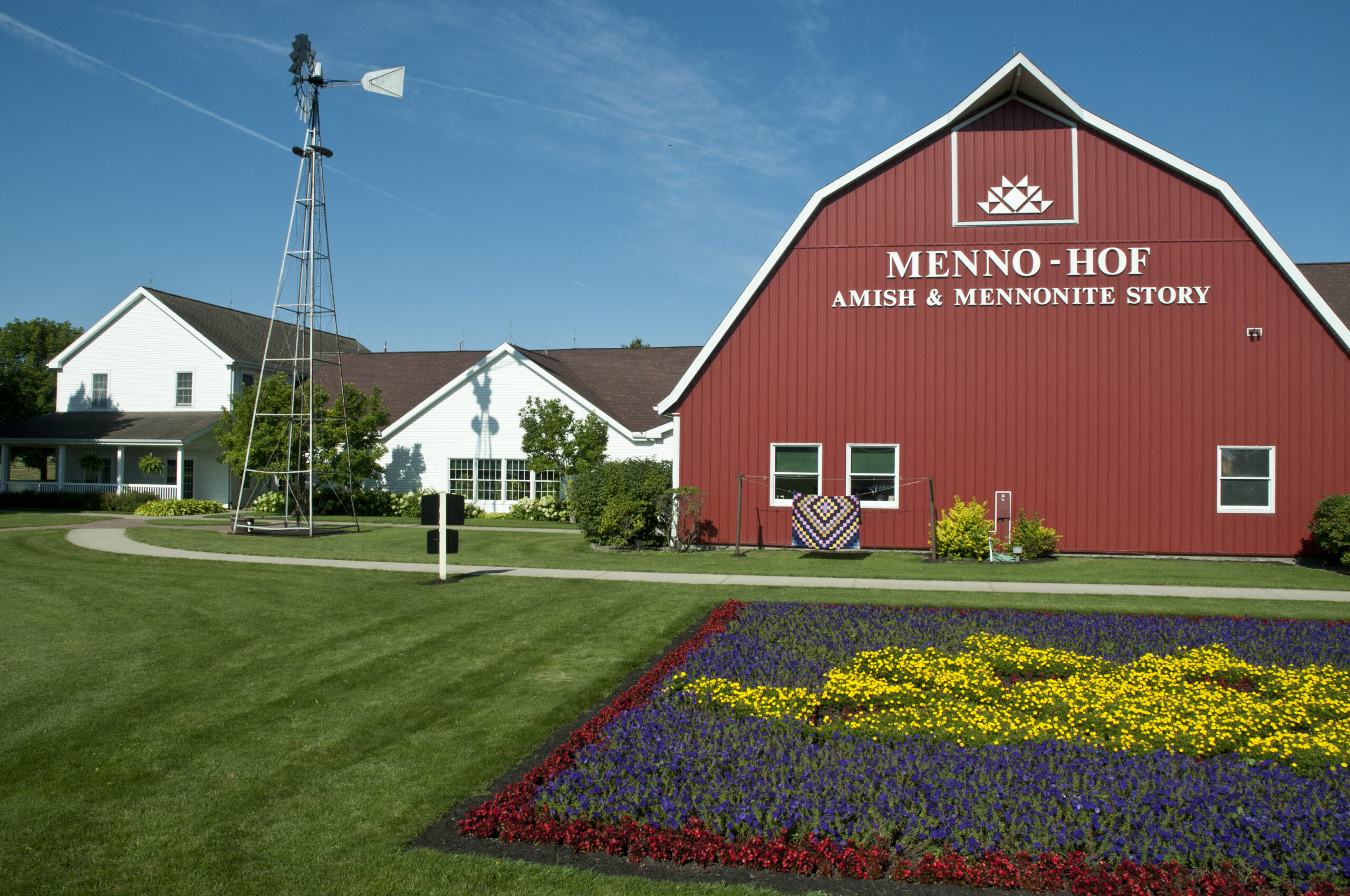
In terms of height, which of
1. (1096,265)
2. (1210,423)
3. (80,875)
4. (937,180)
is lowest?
(80,875)

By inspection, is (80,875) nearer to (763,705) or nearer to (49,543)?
(763,705)

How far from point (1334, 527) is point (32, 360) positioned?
6696 cm

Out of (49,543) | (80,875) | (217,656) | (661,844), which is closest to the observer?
(80,875)

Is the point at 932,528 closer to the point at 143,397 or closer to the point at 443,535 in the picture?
the point at 443,535

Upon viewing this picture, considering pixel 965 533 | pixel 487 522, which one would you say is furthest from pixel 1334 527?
pixel 487 522

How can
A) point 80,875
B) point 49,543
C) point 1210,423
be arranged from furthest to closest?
1. point 49,543
2. point 1210,423
3. point 80,875

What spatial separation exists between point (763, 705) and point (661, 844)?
238 cm

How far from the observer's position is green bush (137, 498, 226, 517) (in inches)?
1161

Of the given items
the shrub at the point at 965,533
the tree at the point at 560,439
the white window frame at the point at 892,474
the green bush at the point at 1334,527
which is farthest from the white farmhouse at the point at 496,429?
the green bush at the point at 1334,527

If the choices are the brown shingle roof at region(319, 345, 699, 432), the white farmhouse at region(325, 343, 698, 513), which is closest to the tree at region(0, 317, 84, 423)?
the brown shingle roof at region(319, 345, 699, 432)

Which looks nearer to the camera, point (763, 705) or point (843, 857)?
point (843, 857)

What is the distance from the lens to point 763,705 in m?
7.27

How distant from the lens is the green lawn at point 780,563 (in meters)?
14.8

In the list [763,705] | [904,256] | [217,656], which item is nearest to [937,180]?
[904,256]
